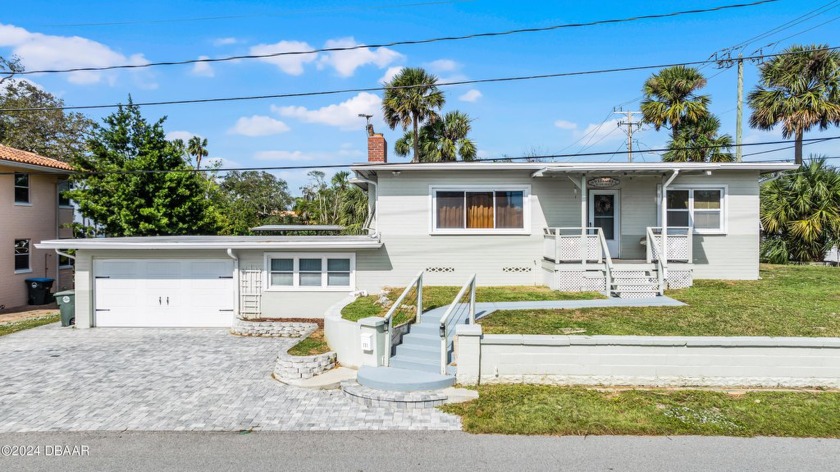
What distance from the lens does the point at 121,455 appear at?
5.63 metres

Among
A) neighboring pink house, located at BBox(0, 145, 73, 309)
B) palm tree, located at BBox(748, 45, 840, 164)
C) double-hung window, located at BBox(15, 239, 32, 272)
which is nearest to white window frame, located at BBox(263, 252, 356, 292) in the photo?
neighboring pink house, located at BBox(0, 145, 73, 309)

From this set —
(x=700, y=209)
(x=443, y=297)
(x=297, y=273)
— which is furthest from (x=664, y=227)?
(x=297, y=273)

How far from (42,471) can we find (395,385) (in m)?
4.44

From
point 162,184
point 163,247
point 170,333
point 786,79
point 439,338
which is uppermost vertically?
point 786,79

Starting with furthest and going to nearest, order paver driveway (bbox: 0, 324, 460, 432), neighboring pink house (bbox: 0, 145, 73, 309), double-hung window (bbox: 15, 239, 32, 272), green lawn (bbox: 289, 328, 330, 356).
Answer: double-hung window (bbox: 15, 239, 32, 272) < neighboring pink house (bbox: 0, 145, 73, 309) < green lawn (bbox: 289, 328, 330, 356) < paver driveway (bbox: 0, 324, 460, 432)

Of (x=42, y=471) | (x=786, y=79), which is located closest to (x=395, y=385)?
(x=42, y=471)

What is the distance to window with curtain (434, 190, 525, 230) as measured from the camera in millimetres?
14375

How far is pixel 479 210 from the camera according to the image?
1438 cm

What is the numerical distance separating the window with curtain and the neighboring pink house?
55.1 ft

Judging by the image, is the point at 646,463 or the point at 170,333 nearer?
the point at 646,463

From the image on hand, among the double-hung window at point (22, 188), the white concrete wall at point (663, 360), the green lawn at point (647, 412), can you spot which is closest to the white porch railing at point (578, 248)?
the white concrete wall at point (663, 360)

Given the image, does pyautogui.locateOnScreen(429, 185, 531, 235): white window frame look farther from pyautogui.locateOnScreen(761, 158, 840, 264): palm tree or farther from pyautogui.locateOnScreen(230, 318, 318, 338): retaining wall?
pyautogui.locateOnScreen(761, 158, 840, 264): palm tree

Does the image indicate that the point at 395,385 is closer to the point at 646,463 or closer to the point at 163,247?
the point at 646,463

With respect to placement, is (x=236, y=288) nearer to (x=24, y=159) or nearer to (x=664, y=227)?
(x=664, y=227)
